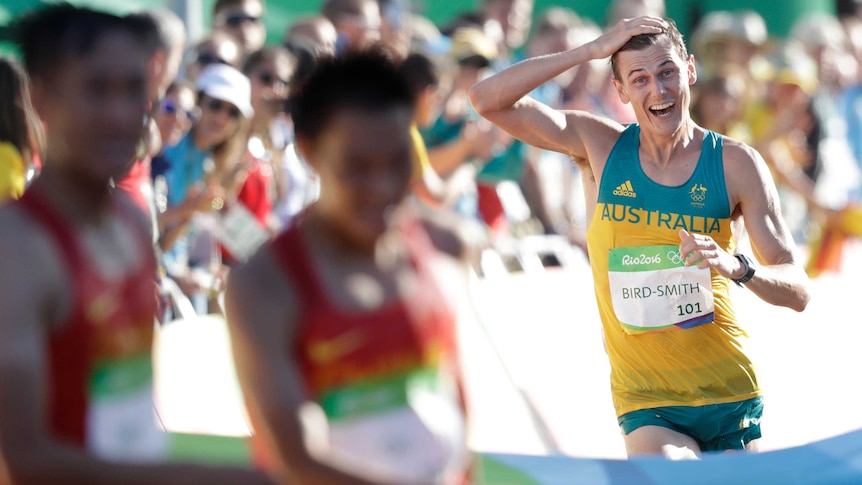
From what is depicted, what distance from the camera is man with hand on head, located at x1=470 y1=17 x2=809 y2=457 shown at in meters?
3.79

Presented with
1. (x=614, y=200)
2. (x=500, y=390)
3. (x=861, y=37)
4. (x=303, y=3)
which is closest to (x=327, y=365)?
(x=614, y=200)

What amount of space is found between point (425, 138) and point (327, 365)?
458cm

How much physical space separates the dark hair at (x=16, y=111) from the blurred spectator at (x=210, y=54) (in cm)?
235

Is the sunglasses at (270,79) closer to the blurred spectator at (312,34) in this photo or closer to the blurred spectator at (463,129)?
the blurred spectator at (312,34)

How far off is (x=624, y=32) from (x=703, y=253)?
0.87m

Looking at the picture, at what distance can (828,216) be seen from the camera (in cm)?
955

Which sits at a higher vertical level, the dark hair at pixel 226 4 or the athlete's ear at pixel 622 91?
the athlete's ear at pixel 622 91

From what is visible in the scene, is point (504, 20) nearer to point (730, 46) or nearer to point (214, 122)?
point (730, 46)

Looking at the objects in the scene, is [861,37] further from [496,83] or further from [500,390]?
[496,83]

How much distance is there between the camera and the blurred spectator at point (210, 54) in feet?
20.5

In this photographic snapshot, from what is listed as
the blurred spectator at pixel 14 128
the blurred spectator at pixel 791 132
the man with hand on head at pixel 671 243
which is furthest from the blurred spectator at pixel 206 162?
the blurred spectator at pixel 791 132

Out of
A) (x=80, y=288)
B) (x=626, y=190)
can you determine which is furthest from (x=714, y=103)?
(x=80, y=288)

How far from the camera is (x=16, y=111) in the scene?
390cm

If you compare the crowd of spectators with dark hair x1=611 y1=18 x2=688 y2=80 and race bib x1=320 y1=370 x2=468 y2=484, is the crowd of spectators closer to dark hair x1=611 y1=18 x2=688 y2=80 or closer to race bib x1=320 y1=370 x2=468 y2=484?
dark hair x1=611 y1=18 x2=688 y2=80
